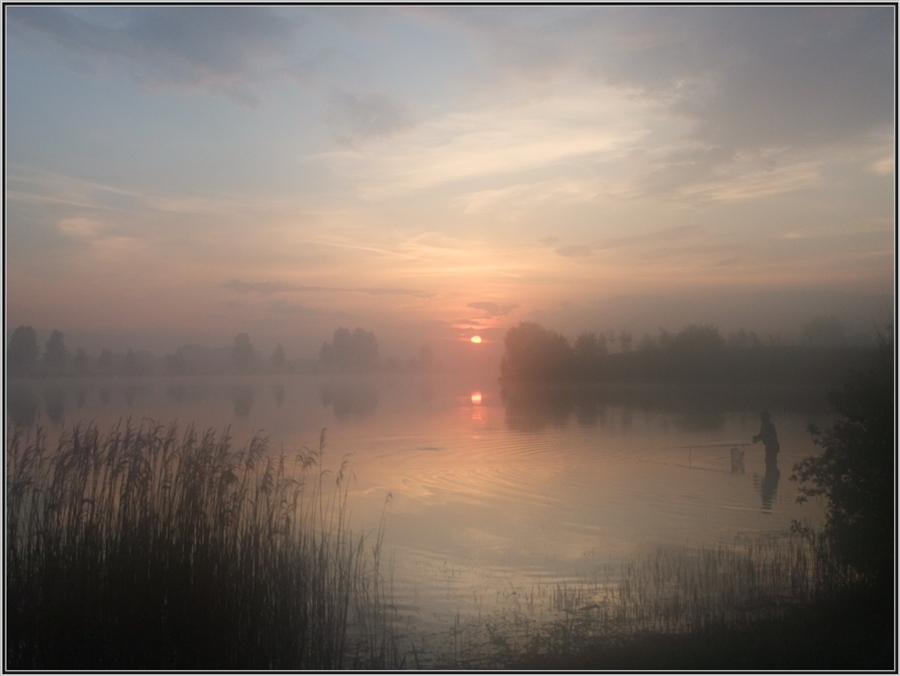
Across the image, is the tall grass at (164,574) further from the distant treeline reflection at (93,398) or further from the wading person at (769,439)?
the wading person at (769,439)

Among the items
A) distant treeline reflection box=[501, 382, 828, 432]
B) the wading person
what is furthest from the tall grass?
distant treeline reflection box=[501, 382, 828, 432]

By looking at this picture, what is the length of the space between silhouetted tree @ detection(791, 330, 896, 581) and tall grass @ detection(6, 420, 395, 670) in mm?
4556

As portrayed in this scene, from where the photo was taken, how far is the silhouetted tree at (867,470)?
20.6 feet

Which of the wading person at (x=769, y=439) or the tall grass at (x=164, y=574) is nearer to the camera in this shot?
the tall grass at (x=164, y=574)

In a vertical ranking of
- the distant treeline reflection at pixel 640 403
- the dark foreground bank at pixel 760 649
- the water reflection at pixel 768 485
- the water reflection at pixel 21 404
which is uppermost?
the water reflection at pixel 21 404

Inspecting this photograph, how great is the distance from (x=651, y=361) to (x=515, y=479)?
11.6 metres

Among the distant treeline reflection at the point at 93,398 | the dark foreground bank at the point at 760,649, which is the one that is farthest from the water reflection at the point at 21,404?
the dark foreground bank at the point at 760,649

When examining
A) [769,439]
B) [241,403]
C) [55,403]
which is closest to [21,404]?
[55,403]

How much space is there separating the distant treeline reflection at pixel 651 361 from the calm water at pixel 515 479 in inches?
47.3

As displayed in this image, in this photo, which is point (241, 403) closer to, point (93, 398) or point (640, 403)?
point (93, 398)

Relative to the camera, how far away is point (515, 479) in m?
14.2

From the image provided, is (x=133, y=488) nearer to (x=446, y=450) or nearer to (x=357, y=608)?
(x=357, y=608)

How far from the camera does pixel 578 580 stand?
762 cm

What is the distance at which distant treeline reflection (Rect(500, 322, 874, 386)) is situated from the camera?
→ 60.4 feet
